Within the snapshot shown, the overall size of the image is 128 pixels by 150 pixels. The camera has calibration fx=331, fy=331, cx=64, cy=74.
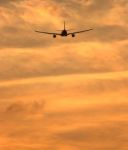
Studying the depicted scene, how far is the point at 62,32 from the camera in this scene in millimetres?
167875
